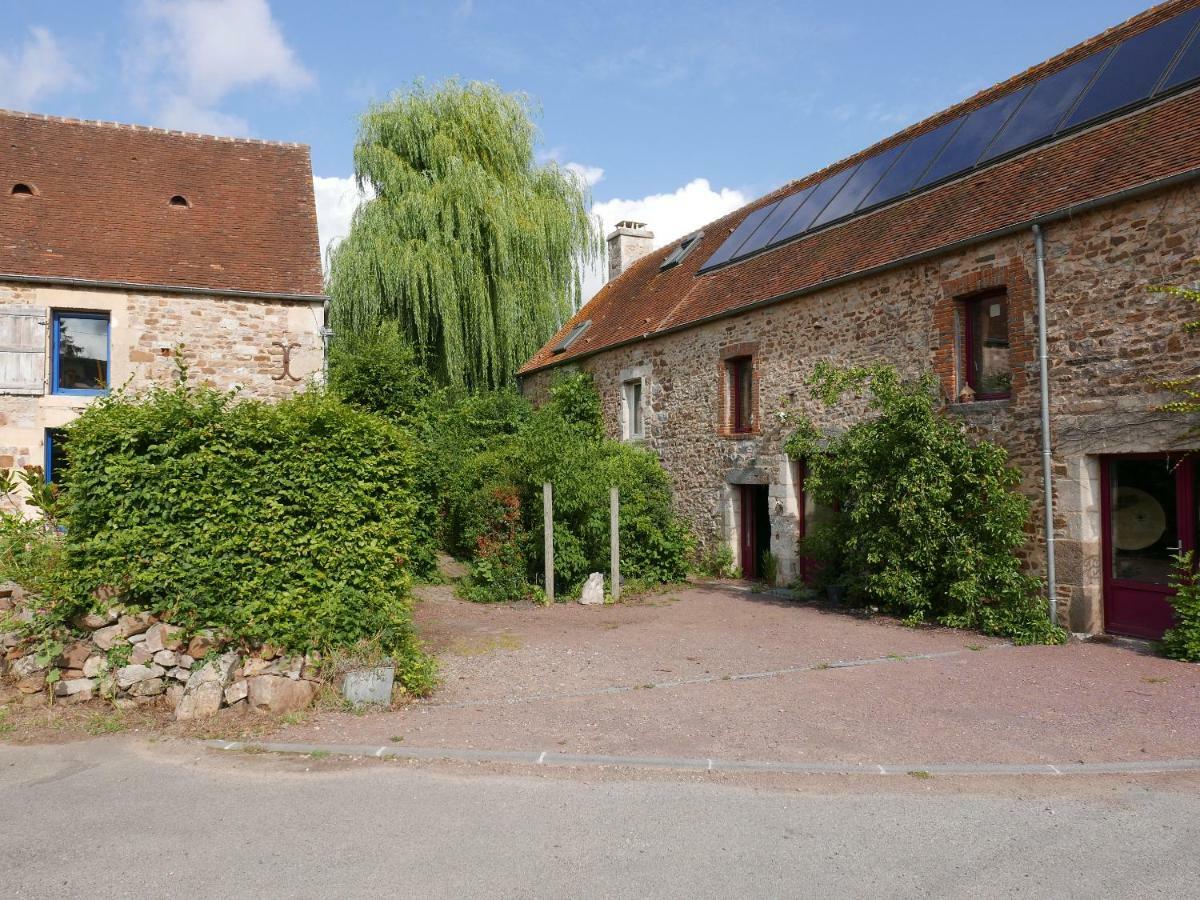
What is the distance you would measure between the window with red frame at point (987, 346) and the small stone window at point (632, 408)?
22.9 ft

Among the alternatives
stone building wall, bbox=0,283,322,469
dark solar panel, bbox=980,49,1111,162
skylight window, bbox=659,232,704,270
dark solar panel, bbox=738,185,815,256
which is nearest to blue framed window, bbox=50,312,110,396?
stone building wall, bbox=0,283,322,469

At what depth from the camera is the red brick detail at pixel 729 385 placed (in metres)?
12.7

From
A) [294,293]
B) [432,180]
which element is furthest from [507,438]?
[432,180]

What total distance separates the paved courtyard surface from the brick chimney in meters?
14.0

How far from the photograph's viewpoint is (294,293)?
38.9 feet

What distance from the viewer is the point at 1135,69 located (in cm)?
922

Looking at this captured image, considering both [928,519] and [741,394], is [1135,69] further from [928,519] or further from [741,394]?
[741,394]

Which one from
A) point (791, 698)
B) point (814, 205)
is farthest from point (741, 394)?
point (791, 698)

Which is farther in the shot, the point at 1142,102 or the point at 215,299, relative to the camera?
the point at 215,299

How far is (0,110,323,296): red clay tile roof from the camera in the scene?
11547 mm

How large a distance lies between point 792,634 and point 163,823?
627 cm

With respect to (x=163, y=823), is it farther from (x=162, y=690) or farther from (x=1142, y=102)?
(x=1142, y=102)

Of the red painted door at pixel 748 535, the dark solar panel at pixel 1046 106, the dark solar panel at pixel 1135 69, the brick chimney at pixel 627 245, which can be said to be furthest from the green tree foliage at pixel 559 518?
the brick chimney at pixel 627 245

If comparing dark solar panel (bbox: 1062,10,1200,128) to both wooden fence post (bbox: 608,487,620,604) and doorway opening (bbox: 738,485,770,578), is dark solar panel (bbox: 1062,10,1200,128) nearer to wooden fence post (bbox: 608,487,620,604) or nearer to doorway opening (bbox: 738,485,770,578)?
doorway opening (bbox: 738,485,770,578)
